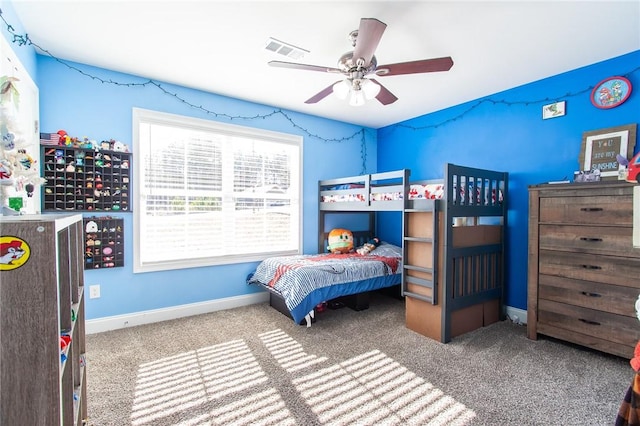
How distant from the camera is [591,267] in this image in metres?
2.27

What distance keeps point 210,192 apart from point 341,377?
2212mm

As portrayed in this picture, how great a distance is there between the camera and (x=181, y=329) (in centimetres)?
281

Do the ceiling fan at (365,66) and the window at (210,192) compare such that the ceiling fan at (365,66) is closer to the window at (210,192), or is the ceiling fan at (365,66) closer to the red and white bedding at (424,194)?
the red and white bedding at (424,194)

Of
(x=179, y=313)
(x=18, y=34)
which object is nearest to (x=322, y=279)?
(x=179, y=313)

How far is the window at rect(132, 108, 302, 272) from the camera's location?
2965 mm

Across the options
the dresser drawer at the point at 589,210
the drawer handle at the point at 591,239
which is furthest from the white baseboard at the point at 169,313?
the drawer handle at the point at 591,239

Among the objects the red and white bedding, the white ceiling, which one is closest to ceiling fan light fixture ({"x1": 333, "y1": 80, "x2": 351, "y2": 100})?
the white ceiling

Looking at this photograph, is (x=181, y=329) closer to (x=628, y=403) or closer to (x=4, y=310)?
(x=4, y=310)

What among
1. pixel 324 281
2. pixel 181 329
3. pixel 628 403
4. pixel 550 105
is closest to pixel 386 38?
pixel 550 105

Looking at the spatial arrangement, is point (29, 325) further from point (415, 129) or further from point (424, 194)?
point (415, 129)

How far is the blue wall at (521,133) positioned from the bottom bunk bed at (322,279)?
1191mm

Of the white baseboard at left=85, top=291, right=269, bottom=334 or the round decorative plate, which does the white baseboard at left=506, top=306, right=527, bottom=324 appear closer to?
the round decorative plate

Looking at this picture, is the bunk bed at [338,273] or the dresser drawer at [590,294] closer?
the dresser drawer at [590,294]

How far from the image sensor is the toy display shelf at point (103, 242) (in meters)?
2.65
